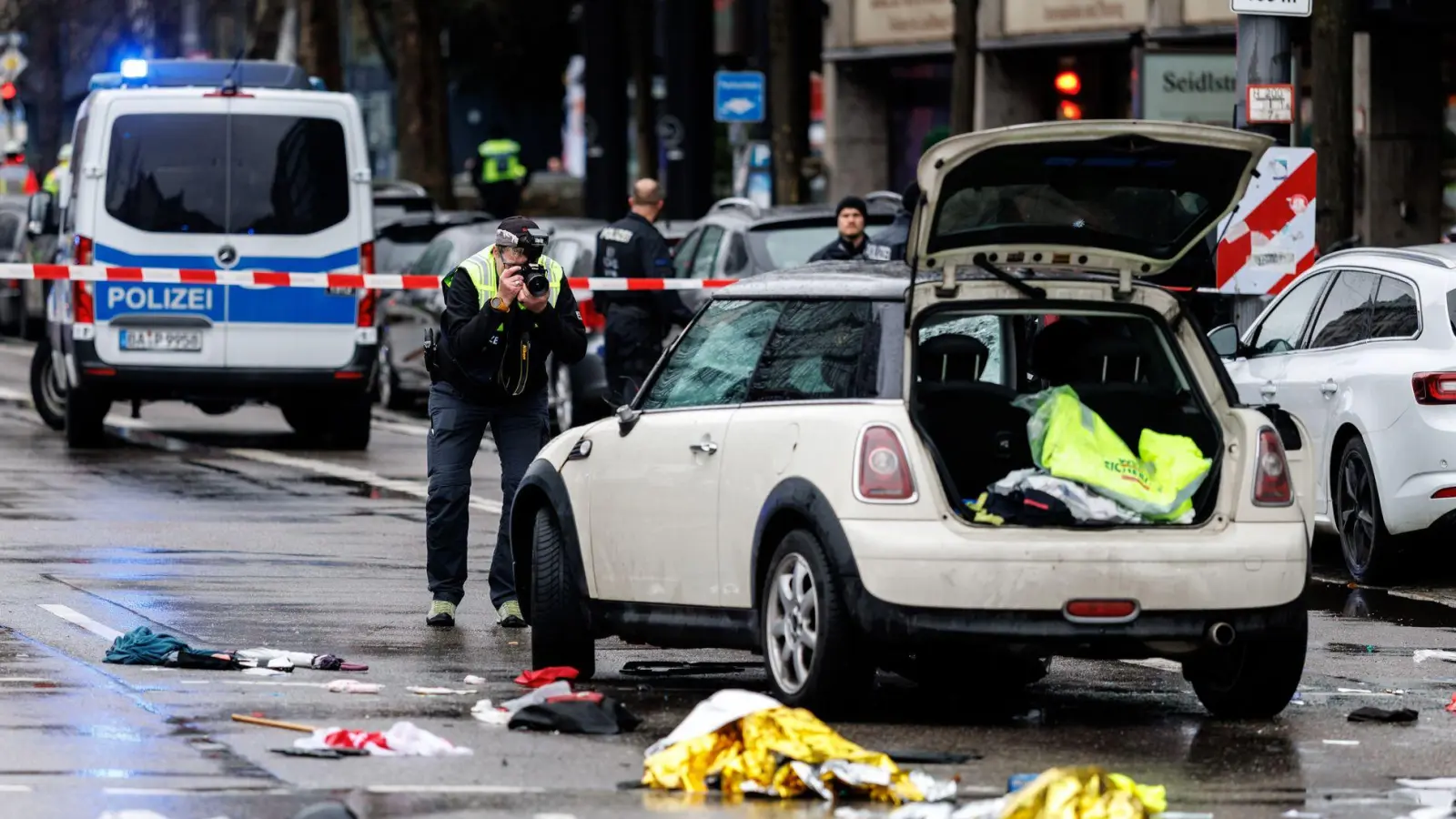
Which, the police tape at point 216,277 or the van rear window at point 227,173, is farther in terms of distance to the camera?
the van rear window at point 227,173

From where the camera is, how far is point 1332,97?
20.1 metres

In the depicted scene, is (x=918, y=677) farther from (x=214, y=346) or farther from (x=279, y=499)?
(x=214, y=346)

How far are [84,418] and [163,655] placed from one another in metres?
11.1

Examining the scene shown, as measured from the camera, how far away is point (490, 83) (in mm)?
76750

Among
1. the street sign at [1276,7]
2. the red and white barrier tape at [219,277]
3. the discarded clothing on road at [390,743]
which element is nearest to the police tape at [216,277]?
the red and white barrier tape at [219,277]

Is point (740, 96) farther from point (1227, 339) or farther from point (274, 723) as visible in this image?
point (274, 723)

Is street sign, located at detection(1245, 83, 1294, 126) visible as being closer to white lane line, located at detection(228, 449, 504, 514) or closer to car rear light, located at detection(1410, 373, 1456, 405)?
car rear light, located at detection(1410, 373, 1456, 405)

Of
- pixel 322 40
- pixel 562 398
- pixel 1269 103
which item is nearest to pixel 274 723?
pixel 1269 103

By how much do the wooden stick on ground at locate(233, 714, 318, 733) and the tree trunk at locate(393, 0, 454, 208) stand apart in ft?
118

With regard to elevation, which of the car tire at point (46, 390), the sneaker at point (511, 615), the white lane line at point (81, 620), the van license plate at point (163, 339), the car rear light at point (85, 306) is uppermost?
the car rear light at point (85, 306)

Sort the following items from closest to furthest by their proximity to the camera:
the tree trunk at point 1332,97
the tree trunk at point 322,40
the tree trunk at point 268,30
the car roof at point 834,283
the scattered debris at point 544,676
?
the car roof at point 834,283
the scattered debris at point 544,676
the tree trunk at point 1332,97
the tree trunk at point 322,40
the tree trunk at point 268,30

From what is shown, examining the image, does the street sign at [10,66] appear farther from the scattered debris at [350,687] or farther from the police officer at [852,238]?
the scattered debris at [350,687]

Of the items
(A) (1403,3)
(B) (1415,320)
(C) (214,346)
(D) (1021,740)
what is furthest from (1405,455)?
(A) (1403,3)

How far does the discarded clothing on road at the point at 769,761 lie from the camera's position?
308 inches
